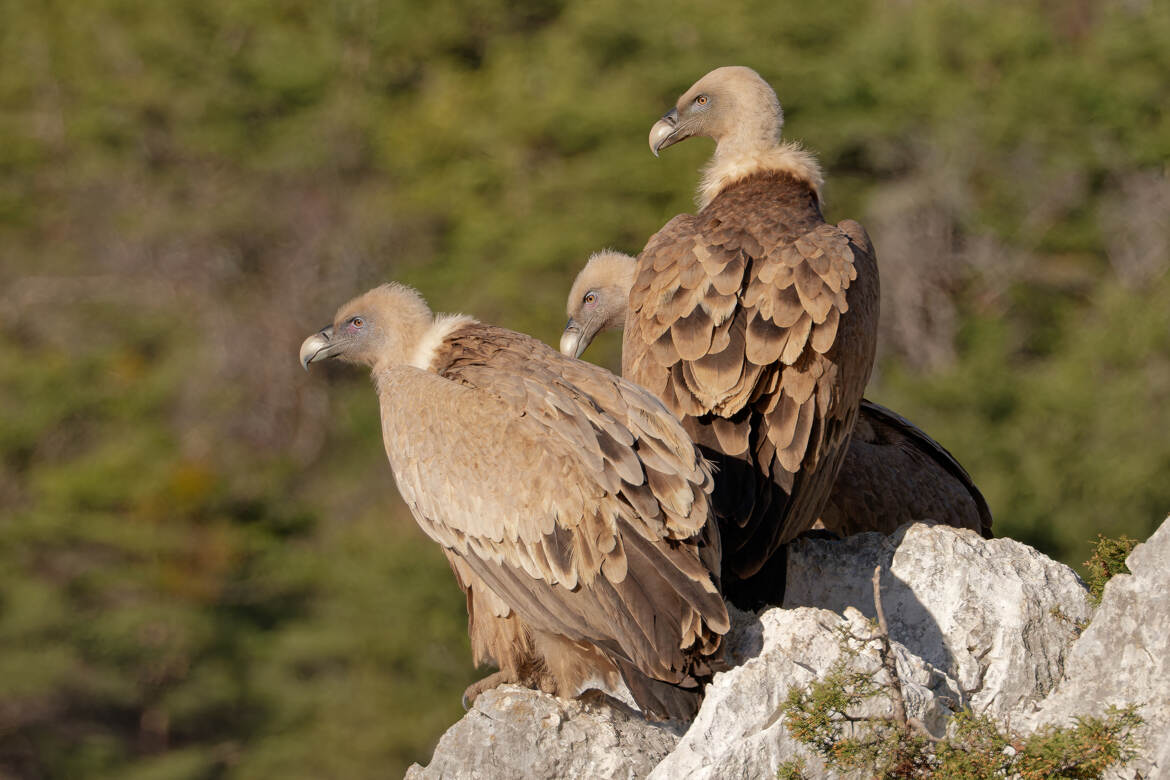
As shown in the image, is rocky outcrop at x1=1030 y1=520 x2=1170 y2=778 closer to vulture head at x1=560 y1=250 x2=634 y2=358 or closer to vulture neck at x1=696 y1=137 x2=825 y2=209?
vulture neck at x1=696 y1=137 x2=825 y2=209

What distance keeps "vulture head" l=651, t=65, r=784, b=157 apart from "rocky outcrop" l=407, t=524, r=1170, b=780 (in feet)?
6.45

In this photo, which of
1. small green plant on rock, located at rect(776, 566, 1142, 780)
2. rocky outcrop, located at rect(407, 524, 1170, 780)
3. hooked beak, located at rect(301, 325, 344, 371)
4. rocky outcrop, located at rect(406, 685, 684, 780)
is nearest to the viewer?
small green plant on rock, located at rect(776, 566, 1142, 780)

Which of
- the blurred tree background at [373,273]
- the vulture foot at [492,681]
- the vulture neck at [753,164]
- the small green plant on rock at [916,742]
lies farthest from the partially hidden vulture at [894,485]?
the blurred tree background at [373,273]

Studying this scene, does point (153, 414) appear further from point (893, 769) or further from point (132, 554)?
point (893, 769)

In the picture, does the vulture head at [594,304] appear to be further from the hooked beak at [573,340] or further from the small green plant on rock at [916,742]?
the small green plant on rock at [916,742]

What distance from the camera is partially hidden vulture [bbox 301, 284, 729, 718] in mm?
5098

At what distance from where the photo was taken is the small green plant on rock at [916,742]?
4547 mm

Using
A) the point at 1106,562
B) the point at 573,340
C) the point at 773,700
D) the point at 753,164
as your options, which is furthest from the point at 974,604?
the point at 573,340

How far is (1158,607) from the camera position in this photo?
15.8 ft

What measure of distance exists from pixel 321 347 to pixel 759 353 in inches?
87.2

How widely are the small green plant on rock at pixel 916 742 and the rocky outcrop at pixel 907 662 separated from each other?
6 centimetres

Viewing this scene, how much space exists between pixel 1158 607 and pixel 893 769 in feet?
2.80

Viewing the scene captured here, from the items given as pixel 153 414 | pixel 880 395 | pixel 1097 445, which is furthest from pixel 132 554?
pixel 1097 445

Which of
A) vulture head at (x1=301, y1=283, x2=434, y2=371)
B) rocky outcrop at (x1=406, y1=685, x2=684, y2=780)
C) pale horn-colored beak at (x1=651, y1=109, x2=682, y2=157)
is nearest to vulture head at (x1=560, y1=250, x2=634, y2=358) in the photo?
pale horn-colored beak at (x1=651, y1=109, x2=682, y2=157)
